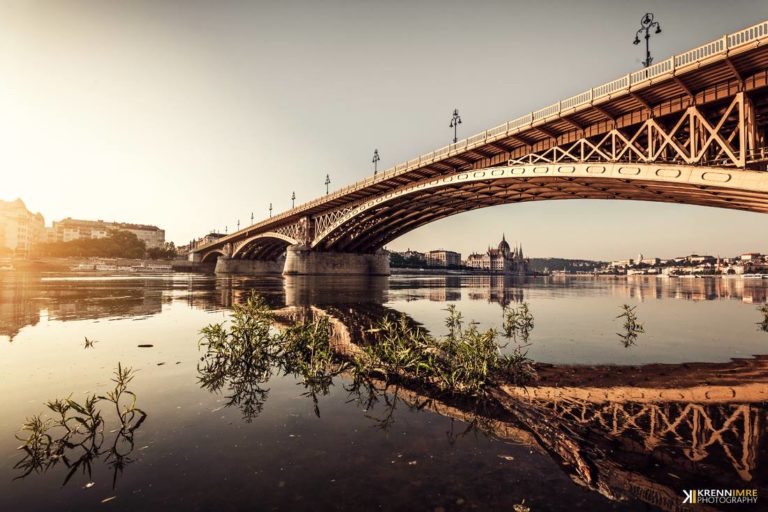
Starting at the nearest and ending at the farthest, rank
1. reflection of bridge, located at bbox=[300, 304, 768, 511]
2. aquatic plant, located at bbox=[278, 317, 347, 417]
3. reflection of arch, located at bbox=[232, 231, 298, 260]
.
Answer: reflection of bridge, located at bbox=[300, 304, 768, 511], aquatic plant, located at bbox=[278, 317, 347, 417], reflection of arch, located at bbox=[232, 231, 298, 260]

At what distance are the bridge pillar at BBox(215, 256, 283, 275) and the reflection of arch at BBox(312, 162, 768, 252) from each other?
37.3 metres

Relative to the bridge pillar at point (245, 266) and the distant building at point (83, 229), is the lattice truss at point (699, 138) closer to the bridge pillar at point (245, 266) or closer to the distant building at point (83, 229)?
the bridge pillar at point (245, 266)

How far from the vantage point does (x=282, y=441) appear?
379 cm

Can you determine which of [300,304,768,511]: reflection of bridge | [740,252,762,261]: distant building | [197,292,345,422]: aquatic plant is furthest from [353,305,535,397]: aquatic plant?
[740,252,762,261]: distant building

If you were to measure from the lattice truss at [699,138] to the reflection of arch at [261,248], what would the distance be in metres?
60.2

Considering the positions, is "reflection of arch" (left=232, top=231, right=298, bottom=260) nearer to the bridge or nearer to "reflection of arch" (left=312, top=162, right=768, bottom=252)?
"reflection of arch" (left=312, top=162, right=768, bottom=252)

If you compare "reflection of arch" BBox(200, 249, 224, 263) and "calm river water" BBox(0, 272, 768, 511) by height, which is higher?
"reflection of arch" BBox(200, 249, 224, 263)

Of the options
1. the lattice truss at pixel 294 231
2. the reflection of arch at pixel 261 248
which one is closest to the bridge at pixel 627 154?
the lattice truss at pixel 294 231

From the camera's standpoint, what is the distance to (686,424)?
14.1ft

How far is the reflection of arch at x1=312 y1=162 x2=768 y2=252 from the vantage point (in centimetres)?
1667

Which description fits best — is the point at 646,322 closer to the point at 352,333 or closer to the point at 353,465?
the point at 352,333

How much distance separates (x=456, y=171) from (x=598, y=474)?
3421 cm

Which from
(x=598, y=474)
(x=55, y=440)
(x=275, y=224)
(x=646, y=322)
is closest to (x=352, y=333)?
(x=55, y=440)

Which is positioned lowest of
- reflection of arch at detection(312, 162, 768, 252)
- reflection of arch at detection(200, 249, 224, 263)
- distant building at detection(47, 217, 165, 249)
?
reflection of arch at detection(200, 249, 224, 263)
